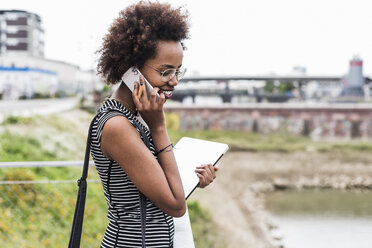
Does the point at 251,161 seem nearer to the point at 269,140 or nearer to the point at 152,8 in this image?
the point at 269,140

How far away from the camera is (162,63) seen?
45.5 inches

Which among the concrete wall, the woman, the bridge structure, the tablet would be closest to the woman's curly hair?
the woman

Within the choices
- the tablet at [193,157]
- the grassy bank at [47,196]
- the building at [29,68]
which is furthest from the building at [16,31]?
the tablet at [193,157]

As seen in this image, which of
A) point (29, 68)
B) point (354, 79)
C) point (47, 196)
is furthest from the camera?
point (354, 79)

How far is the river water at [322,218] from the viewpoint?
13502 mm

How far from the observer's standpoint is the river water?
13.5m

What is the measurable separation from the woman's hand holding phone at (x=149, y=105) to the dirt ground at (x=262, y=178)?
1374 cm

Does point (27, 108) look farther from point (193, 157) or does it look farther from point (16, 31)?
point (16, 31)

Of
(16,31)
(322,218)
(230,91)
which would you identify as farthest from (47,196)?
(16,31)

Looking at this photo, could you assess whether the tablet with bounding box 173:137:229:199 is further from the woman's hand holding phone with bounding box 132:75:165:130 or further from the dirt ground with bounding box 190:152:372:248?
the dirt ground with bounding box 190:152:372:248

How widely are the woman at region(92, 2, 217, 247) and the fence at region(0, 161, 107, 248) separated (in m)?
2.44

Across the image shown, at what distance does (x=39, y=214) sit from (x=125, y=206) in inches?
235

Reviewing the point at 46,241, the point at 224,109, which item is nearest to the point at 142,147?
the point at 46,241

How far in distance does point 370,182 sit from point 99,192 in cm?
2027
